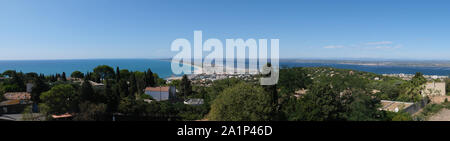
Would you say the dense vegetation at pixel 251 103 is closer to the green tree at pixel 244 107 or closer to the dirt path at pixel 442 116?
the green tree at pixel 244 107

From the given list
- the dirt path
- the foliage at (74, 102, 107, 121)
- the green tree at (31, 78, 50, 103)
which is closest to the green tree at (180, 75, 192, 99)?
the green tree at (31, 78, 50, 103)

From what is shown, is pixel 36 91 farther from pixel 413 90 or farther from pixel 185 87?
pixel 413 90

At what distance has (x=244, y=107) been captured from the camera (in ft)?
32.2

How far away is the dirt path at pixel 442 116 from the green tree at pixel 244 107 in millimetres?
10352

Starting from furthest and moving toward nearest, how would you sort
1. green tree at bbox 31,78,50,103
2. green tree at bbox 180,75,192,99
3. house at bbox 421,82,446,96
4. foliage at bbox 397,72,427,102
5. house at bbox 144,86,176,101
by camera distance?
green tree at bbox 180,75,192,99
house at bbox 144,86,176,101
house at bbox 421,82,446,96
foliage at bbox 397,72,427,102
green tree at bbox 31,78,50,103

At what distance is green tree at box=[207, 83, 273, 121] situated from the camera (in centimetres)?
961

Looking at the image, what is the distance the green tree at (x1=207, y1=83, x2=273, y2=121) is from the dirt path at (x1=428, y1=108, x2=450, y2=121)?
1035 centimetres

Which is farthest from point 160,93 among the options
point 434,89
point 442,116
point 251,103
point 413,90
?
point 434,89

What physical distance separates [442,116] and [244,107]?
12.6 meters

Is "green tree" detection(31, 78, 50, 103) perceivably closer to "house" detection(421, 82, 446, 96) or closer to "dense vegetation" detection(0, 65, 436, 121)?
"dense vegetation" detection(0, 65, 436, 121)

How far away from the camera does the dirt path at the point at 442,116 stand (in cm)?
1320
